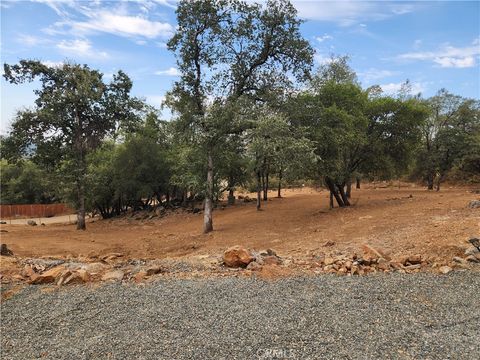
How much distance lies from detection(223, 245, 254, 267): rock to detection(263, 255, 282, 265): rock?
1.12ft

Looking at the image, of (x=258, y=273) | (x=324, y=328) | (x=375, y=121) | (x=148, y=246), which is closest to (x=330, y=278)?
(x=258, y=273)

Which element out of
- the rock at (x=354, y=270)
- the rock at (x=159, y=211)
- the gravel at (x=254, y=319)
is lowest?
the rock at (x=159, y=211)

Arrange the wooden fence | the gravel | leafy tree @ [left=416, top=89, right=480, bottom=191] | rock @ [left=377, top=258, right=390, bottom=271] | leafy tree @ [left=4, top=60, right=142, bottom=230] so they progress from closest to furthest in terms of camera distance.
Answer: the gravel, rock @ [left=377, top=258, right=390, bottom=271], leafy tree @ [left=4, top=60, right=142, bottom=230], leafy tree @ [left=416, top=89, right=480, bottom=191], the wooden fence

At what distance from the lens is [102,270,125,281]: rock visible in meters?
7.76

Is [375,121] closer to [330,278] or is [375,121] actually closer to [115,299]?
[330,278]

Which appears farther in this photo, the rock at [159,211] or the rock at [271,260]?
the rock at [159,211]

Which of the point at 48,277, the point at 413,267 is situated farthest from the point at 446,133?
the point at 48,277

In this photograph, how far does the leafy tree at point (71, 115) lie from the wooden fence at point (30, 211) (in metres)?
20.9

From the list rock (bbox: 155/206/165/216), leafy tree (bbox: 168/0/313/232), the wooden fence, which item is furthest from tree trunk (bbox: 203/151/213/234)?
the wooden fence

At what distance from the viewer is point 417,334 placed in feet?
15.6

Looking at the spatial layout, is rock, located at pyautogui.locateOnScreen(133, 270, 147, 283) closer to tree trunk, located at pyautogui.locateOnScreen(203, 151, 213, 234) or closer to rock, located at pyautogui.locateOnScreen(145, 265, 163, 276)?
rock, located at pyautogui.locateOnScreen(145, 265, 163, 276)

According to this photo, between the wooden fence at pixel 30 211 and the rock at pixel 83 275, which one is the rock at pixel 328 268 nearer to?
the rock at pixel 83 275

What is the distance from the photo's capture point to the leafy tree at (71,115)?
65.5 ft

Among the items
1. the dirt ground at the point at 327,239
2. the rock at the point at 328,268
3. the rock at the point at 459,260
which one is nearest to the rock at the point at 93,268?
the dirt ground at the point at 327,239
